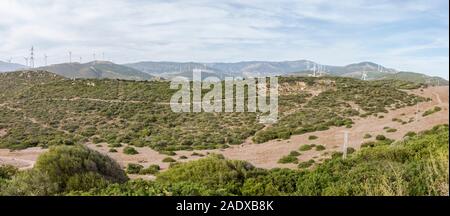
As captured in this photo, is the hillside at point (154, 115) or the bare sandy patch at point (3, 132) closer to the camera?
the hillside at point (154, 115)

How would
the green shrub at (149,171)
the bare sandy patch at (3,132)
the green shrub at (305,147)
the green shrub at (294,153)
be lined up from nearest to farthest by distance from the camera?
the green shrub at (149,171) < the green shrub at (294,153) < the green shrub at (305,147) < the bare sandy patch at (3,132)

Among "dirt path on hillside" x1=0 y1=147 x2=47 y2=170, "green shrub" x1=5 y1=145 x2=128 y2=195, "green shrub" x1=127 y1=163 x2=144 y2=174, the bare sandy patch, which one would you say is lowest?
the bare sandy patch

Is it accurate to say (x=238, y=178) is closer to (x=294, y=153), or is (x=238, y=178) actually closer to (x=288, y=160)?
(x=288, y=160)

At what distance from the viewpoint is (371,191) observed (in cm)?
710

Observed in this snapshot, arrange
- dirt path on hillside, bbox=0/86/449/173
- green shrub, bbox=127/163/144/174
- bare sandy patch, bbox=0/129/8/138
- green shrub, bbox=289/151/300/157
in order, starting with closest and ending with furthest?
green shrub, bbox=127/163/144/174 → dirt path on hillside, bbox=0/86/449/173 → green shrub, bbox=289/151/300/157 → bare sandy patch, bbox=0/129/8/138

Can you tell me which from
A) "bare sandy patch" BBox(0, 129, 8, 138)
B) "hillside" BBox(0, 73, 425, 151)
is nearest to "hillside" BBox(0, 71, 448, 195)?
"hillside" BBox(0, 73, 425, 151)

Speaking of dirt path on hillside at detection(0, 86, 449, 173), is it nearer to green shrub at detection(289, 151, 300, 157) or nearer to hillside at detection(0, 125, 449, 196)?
green shrub at detection(289, 151, 300, 157)

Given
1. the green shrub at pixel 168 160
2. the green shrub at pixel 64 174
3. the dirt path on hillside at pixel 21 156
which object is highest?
the green shrub at pixel 64 174

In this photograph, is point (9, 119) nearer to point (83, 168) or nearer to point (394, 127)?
point (394, 127)

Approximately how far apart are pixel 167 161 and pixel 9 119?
32.5 metres

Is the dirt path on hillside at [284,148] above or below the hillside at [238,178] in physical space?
below

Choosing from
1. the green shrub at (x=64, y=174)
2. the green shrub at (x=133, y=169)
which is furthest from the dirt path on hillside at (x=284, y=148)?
the green shrub at (x=64, y=174)

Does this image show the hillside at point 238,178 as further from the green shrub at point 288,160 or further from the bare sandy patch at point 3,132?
the bare sandy patch at point 3,132
